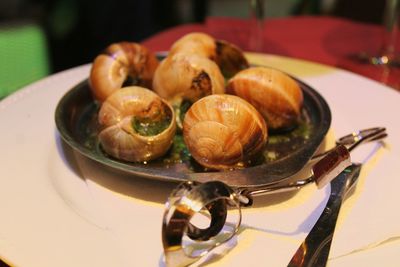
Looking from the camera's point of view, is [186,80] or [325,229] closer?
[325,229]

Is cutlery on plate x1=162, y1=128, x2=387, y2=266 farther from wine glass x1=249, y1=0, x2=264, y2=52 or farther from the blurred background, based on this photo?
the blurred background

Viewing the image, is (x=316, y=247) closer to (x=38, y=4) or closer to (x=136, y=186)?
(x=136, y=186)

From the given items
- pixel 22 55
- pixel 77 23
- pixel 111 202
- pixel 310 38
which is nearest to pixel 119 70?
pixel 111 202

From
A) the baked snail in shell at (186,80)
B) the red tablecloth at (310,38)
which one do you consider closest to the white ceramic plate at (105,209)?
the baked snail in shell at (186,80)

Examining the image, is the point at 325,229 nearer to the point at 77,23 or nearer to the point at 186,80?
the point at 186,80

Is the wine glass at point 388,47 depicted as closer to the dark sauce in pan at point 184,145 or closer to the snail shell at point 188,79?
the dark sauce in pan at point 184,145
